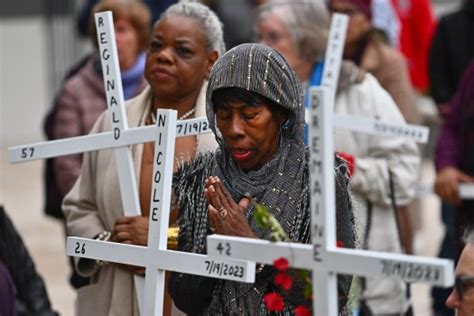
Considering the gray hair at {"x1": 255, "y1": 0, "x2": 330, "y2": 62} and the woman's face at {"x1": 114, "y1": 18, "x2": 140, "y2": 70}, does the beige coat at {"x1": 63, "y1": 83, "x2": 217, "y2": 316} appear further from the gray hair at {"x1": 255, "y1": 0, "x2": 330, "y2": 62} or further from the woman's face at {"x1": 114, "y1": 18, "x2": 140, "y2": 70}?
the woman's face at {"x1": 114, "y1": 18, "x2": 140, "y2": 70}

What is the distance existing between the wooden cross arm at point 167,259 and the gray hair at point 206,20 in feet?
3.69

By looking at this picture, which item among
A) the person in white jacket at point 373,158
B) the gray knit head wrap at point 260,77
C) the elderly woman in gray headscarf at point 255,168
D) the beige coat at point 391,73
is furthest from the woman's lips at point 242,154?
Result: the beige coat at point 391,73

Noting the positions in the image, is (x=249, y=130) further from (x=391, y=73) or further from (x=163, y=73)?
(x=391, y=73)

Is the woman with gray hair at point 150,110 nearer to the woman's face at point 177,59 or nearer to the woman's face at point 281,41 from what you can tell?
the woman's face at point 177,59

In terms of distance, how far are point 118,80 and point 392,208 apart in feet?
6.34

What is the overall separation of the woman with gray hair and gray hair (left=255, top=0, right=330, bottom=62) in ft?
4.59

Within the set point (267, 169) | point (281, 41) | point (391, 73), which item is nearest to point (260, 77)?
point (267, 169)

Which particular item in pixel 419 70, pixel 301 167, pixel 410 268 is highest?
pixel 419 70

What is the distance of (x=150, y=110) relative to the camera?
562cm

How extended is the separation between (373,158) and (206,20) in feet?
5.13

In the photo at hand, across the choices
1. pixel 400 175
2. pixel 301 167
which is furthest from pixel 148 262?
pixel 400 175

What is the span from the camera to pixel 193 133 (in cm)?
502

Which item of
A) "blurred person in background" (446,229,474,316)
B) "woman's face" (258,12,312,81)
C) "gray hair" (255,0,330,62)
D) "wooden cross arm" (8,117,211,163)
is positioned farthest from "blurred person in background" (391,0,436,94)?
"blurred person in background" (446,229,474,316)

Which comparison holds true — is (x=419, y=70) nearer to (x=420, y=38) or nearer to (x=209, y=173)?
(x=420, y=38)
